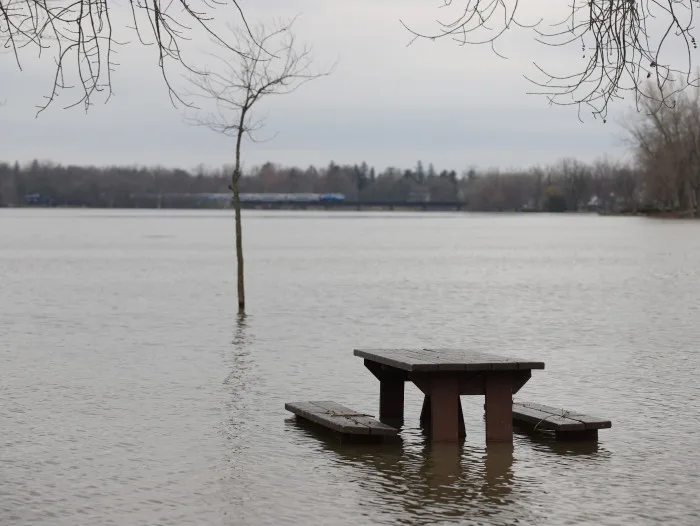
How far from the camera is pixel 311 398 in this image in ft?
45.5

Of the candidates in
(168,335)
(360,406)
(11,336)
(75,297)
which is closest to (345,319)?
(168,335)

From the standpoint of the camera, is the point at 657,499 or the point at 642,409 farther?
the point at 642,409

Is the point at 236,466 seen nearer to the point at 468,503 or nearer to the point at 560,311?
the point at 468,503

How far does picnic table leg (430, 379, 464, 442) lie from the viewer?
1080 cm

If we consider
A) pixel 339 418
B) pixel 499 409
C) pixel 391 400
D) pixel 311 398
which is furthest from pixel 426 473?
pixel 311 398

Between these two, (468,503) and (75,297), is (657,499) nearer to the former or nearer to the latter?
(468,503)

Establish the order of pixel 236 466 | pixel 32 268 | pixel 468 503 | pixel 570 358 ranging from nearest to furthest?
pixel 468 503 → pixel 236 466 → pixel 570 358 → pixel 32 268

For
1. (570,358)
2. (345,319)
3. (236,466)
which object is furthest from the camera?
(345,319)

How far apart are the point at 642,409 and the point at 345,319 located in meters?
11.2

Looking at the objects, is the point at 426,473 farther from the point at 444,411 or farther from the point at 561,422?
the point at 561,422

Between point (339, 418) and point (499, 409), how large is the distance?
1.55 meters

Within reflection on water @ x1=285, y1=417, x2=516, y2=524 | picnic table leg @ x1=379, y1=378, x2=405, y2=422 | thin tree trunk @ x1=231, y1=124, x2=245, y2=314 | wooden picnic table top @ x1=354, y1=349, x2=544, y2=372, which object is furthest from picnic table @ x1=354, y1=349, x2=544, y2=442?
thin tree trunk @ x1=231, y1=124, x2=245, y2=314

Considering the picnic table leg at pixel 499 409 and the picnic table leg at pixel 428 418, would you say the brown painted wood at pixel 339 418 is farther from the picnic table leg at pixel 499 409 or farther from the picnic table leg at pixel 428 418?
the picnic table leg at pixel 499 409

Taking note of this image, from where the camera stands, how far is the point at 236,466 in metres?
10.4
